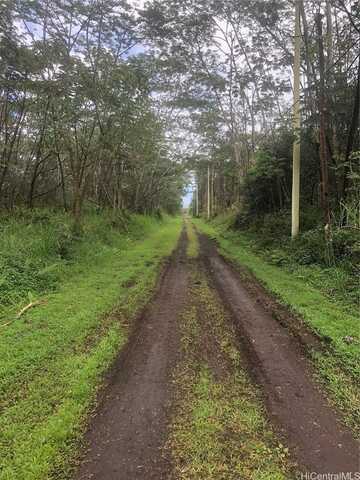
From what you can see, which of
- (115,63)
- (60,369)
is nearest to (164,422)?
(60,369)

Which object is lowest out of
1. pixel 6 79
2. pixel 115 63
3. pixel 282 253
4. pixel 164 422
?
pixel 164 422

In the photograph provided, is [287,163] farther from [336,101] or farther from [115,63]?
[115,63]

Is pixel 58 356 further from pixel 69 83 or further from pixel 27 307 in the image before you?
pixel 69 83

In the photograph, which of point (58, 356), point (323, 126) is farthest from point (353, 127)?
point (58, 356)

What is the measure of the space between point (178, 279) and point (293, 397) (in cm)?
423

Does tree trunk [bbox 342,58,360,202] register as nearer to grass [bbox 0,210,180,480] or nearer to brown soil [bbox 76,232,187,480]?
grass [bbox 0,210,180,480]

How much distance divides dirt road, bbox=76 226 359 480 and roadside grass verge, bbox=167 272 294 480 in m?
0.11

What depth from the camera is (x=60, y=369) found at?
→ 3.03 m

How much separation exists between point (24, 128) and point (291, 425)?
1330 centimetres

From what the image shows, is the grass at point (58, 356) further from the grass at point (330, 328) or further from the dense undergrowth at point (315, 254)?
the dense undergrowth at point (315, 254)

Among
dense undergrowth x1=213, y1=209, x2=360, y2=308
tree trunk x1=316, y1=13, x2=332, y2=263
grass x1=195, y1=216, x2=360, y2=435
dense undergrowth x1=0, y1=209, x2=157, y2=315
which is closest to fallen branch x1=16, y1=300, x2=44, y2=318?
dense undergrowth x1=0, y1=209, x2=157, y2=315

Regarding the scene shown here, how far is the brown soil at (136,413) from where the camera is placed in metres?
1.92

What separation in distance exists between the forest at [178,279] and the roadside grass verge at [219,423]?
0.02 meters

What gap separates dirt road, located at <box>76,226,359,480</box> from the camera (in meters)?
1.96
